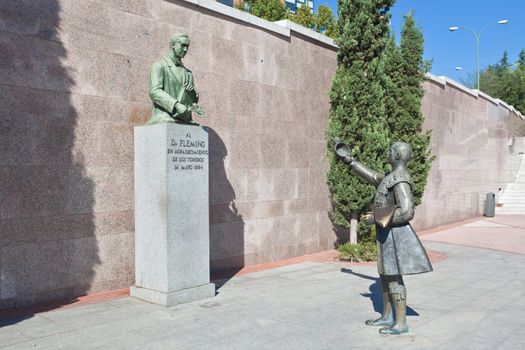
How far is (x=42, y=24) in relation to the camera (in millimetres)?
6582

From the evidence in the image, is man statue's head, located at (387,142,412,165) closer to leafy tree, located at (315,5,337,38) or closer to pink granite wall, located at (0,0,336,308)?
pink granite wall, located at (0,0,336,308)

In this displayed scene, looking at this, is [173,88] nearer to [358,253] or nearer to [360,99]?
[360,99]

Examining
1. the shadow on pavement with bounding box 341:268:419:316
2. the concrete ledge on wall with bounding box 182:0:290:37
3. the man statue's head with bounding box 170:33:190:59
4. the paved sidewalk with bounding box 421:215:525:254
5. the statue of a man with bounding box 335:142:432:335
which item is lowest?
the paved sidewalk with bounding box 421:215:525:254

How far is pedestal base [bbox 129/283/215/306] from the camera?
21.5 ft

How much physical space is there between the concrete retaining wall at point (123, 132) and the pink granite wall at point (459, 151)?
6.39 meters

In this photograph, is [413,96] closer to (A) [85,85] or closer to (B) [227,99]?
(B) [227,99]

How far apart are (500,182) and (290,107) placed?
19173 millimetres

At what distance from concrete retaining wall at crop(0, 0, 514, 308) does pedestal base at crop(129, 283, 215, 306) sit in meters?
0.72

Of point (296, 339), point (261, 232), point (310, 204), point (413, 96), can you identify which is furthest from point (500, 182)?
point (296, 339)

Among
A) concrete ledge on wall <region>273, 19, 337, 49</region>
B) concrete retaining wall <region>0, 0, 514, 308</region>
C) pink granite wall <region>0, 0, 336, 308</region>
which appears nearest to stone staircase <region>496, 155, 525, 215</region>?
concrete ledge on wall <region>273, 19, 337, 49</region>

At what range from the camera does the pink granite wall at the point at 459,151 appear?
1672 centimetres

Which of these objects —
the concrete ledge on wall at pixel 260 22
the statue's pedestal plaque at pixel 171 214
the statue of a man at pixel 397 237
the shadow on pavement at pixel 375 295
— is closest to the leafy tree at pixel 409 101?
the concrete ledge on wall at pixel 260 22

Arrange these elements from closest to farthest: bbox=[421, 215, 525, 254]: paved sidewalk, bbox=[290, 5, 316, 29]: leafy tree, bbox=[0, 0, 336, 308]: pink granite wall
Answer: bbox=[0, 0, 336, 308]: pink granite wall → bbox=[421, 215, 525, 254]: paved sidewalk → bbox=[290, 5, 316, 29]: leafy tree

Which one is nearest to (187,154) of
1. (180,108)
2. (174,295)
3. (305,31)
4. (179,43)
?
(180,108)
